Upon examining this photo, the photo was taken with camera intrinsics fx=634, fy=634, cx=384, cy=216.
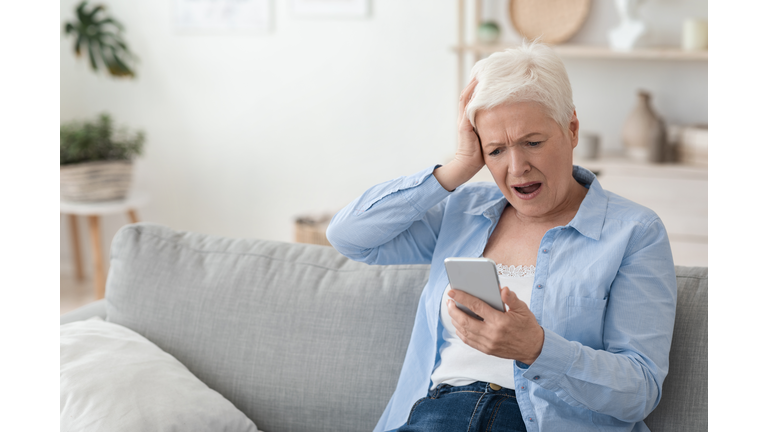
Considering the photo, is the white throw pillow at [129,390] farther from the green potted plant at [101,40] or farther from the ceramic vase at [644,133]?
the green potted plant at [101,40]

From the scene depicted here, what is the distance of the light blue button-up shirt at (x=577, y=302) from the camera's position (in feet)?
3.17

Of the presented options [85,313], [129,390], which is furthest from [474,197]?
[85,313]

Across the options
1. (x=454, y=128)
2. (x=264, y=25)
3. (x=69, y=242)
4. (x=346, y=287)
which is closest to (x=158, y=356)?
(x=346, y=287)

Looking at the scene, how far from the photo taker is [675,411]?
1154mm

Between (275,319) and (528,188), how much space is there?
64 centimetres

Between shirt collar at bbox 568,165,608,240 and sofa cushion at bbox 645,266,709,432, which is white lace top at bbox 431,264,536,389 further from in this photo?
sofa cushion at bbox 645,266,709,432

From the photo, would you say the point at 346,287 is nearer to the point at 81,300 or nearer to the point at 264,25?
the point at 264,25

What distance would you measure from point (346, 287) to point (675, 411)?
27.7 inches

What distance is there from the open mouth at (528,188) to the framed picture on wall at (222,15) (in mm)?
2661

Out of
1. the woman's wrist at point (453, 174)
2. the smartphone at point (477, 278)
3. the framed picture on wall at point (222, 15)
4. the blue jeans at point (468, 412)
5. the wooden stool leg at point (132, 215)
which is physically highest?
the framed picture on wall at point (222, 15)

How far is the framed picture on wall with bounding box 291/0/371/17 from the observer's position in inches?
132

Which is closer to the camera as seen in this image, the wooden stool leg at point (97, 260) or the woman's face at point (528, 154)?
the woman's face at point (528, 154)

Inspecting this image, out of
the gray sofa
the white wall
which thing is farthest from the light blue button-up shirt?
the white wall

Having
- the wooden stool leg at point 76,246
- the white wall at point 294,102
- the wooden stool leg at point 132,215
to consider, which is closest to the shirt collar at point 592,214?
the white wall at point 294,102
